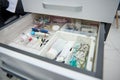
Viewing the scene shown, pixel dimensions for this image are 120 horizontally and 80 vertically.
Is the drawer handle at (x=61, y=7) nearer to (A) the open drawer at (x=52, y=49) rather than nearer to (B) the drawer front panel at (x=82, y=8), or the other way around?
(B) the drawer front panel at (x=82, y=8)

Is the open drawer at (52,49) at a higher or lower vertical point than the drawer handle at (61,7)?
lower

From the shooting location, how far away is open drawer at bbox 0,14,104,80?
40 centimetres

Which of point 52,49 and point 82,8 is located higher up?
point 82,8

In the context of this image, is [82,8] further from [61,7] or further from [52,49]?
[52,49]

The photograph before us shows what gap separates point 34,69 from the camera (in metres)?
0.44

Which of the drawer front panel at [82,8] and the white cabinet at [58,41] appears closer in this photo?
the white cabinet at [58,41]

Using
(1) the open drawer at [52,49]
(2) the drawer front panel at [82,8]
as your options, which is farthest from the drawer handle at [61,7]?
(1) the open drawer at [52,49]

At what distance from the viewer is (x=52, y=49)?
0.63 metres

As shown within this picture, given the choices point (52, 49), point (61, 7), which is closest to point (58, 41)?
point (52, 49)

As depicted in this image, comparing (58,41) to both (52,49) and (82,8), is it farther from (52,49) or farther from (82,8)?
(82,8)

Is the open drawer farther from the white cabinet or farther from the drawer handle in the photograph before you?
the drawer handle

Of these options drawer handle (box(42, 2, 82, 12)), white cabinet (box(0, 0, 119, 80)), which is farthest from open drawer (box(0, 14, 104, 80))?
drawer handle (box(42, 2, 82, 12))

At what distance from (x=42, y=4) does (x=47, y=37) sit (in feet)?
0.76

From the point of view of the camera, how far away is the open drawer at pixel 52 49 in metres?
0.40
